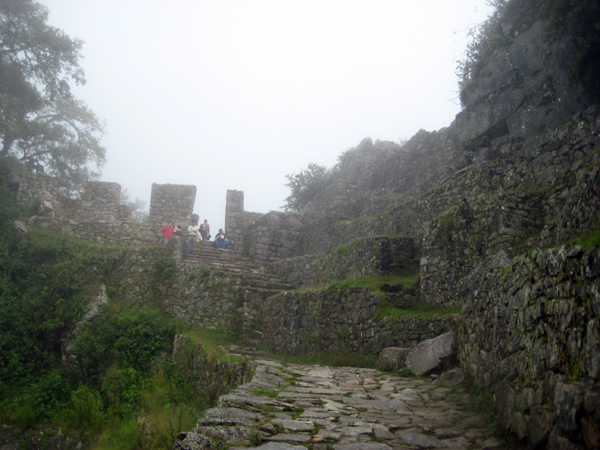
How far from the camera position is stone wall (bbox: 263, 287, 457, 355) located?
8.23 meters

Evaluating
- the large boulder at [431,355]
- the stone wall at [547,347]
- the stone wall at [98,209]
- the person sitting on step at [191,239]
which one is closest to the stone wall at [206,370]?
the large boulder at [431,355]

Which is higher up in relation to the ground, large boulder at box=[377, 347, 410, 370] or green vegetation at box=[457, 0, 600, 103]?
green vegetation at box=[457, 0, 600, 103]

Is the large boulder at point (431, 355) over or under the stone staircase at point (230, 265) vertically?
under

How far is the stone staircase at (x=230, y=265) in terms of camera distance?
15.6m

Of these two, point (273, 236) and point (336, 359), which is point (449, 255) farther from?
point (273, 236)

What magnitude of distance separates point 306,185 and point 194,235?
11259 millimetres

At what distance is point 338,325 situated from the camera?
34.0ft

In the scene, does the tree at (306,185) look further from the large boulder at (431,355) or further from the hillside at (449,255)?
the large boulder at (431,355)

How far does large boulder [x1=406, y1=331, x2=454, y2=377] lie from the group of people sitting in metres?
12.8

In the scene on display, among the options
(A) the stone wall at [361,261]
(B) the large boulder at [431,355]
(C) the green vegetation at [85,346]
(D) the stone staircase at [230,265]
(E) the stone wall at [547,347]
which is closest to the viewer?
(E) the stone wall at [547,347]

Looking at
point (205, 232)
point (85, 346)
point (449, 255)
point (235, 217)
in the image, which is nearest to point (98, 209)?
point (205, 232)

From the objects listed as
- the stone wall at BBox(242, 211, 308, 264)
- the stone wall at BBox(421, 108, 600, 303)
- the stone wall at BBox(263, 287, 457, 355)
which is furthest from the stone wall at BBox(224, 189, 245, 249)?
the stone wall at BBox(421, 108, 600, 303)

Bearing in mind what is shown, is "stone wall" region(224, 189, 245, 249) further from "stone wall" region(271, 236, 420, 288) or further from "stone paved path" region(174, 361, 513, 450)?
"stone paved path" region(174, 361, 513, 450)

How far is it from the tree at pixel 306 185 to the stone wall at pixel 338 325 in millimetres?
14960
